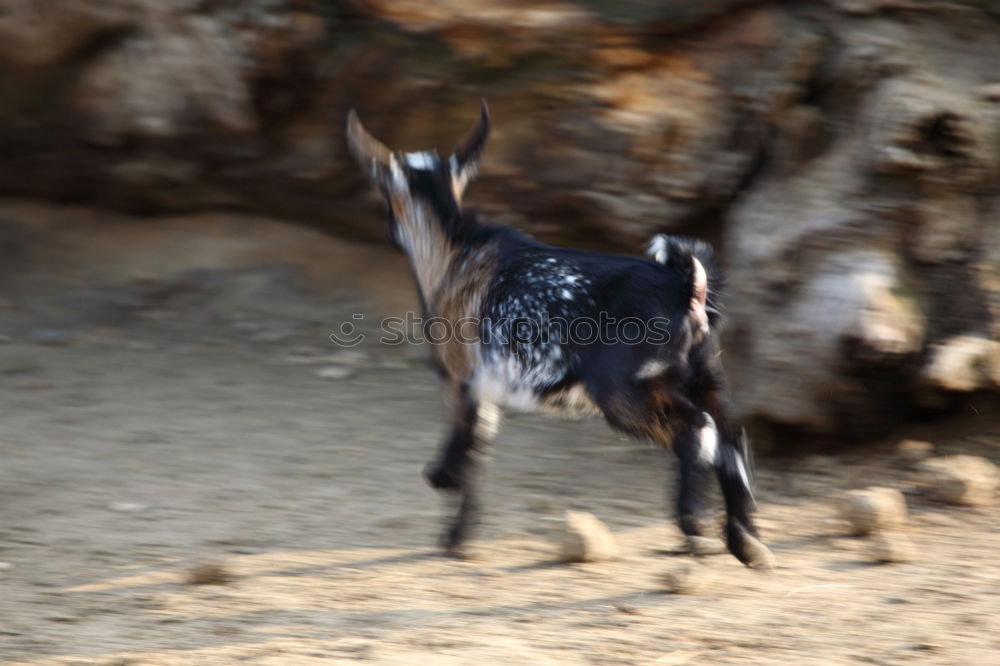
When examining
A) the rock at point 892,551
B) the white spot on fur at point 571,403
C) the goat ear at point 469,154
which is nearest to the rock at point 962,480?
the rock at point 892,551

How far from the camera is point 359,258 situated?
23.7ft

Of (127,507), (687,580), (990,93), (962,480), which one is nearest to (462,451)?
(687,580)

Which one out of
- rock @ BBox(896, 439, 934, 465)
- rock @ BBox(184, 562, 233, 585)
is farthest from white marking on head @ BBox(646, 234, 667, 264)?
rock @ BBox(184, 562, 233, 585)

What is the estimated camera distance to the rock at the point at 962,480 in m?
4.77

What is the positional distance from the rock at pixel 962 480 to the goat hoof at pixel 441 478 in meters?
1.97

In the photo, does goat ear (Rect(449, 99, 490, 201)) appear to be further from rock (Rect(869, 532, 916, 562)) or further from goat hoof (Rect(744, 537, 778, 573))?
rock (Rect(869, 532, 916, 562))

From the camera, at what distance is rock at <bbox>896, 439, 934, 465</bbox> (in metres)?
5.14

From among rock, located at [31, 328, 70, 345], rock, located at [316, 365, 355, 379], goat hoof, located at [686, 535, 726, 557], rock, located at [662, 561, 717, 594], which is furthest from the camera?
rock, located at [31, 328, 70, 345]

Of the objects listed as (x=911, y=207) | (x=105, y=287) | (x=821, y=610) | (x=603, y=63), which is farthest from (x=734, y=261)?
(x=105, y=287)

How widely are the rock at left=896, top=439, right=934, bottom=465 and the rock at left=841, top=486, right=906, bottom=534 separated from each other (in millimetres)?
619

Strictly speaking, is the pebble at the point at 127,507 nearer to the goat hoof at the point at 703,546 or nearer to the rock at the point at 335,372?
the rock at the point at 335,372

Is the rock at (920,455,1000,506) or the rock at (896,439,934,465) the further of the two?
the rock at (896,439,934,465)

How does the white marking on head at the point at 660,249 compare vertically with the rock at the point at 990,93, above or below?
below

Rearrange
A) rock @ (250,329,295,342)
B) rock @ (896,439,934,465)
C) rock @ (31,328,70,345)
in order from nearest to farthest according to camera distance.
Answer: rock @ (896,439,934,465)
rock @ (31,328,70,345)
rock @ (250,329,295,342)
